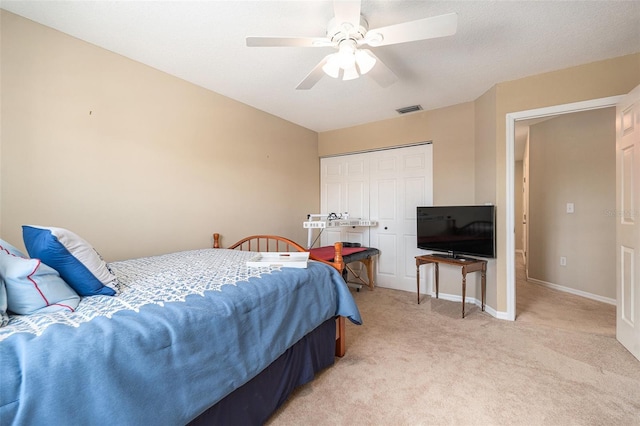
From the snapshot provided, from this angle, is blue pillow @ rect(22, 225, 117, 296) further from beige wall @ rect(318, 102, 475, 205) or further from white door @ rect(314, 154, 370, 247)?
beige wall @ rect(318, 102, 475, 205)

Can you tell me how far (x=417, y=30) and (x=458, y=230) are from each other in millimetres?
2216

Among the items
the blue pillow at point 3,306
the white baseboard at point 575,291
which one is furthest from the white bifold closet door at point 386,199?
the blue pillow at point 3,306

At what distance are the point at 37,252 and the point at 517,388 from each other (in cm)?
270

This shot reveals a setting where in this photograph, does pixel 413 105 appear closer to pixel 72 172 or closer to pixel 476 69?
pixel 476 69

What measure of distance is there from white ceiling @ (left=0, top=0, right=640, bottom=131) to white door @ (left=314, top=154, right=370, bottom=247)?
1.40 meters

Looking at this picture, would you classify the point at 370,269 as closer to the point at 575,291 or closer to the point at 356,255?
the point at 356,255

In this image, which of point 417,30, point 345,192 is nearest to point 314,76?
point 417,30

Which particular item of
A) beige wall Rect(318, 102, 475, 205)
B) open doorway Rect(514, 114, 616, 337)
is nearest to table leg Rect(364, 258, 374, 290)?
beige wall Rect(318, 102, 475, 205)

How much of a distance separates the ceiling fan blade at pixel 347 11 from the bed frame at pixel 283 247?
4.59 ft

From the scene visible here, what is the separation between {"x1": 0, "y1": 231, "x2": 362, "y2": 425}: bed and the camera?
744 mm

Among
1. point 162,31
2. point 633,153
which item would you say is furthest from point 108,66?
point 633,153

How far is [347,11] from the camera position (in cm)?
145

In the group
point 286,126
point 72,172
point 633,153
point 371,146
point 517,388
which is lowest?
point 517,388

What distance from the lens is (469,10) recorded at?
5.73 feet
